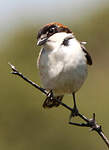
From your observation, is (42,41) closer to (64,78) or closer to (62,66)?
(62,66)

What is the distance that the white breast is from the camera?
8.34 m

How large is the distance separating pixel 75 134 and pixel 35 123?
4.86 feet

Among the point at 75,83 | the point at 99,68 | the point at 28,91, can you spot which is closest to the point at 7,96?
the point at 28,91

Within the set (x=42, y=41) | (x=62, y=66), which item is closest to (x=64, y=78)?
(x=62, y=66)

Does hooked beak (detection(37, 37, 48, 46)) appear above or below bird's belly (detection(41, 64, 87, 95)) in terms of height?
above

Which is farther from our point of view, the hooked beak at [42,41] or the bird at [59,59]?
the bird at [59,59]

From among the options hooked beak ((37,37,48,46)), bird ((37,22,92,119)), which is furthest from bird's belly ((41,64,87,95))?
hooked beak ((37,37,48,46))

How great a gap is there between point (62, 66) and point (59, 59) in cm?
9

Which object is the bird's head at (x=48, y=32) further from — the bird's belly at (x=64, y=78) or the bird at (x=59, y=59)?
the bird's belly at (x=64, y=78)

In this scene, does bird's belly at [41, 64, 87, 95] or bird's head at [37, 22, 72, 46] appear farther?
bird's belly at [41, 64, 87, 95]

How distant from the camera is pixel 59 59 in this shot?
834 cm

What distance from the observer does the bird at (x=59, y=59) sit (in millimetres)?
8328

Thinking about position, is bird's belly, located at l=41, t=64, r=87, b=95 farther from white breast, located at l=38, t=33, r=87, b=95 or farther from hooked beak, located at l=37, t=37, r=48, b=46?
hooked beak, located at l=37, t=37, r=48, b=46

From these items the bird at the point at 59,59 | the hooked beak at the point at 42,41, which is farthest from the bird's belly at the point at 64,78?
the hooked beak at the point at 42,41
